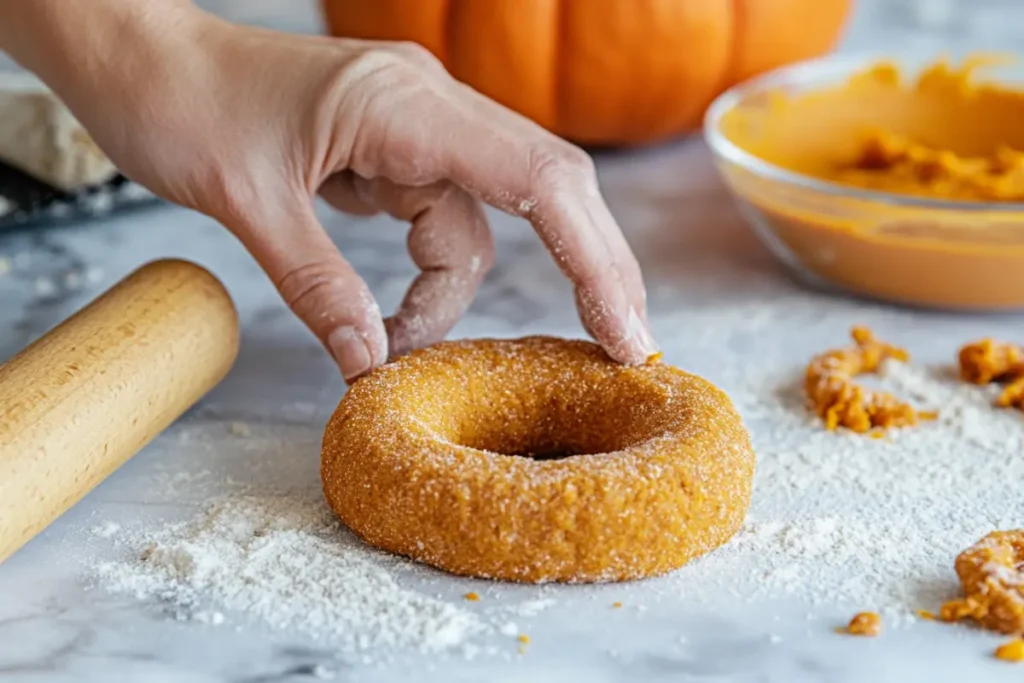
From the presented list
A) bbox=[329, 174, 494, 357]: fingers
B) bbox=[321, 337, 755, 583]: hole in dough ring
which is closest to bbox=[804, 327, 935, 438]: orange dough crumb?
bbox=[321, 337, 755, 583]: hole in dough ring

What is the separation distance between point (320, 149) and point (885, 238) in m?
→ 0.84

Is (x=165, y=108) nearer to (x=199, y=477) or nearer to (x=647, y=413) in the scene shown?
(x=199, y=477)

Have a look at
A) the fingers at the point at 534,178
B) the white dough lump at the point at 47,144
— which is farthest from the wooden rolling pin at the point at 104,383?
the white dough lump at the point at 47,144

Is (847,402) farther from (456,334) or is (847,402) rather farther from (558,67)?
(558,67)

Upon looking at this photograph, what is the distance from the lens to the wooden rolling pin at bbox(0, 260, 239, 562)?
134cm

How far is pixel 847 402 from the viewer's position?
168cm

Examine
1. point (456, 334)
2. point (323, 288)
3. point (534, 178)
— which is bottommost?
point (456, 334)

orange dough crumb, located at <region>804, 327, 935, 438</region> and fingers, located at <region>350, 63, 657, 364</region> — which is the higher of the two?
fingers, located at <region>350, 63, 657, 364</region>

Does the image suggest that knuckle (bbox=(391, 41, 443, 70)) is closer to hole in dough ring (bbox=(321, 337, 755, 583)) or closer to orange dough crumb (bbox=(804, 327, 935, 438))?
hole in dough ring (bbox=(321, 337, 755, 583))

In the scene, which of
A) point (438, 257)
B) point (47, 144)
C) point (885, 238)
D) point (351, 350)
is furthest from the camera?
point (47, 144)

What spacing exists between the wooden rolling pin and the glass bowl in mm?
845

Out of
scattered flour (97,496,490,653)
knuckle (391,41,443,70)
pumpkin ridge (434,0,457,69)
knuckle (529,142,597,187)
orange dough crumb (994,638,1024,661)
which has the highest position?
knuckle (391,41,443,70)

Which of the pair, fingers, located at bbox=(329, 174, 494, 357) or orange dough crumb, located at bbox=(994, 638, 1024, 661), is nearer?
orange dough crumb, located at bbox=(994, 638, 1024, 661)

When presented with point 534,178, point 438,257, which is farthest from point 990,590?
point 438,257
